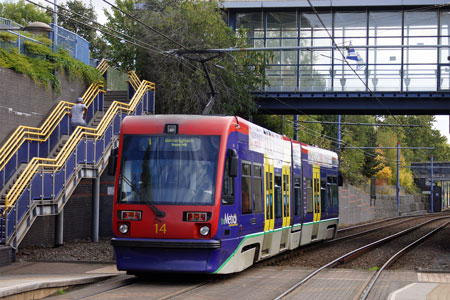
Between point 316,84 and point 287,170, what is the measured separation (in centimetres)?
1551

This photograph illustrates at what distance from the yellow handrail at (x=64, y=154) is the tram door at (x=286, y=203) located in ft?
19.2

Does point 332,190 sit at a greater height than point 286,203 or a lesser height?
greater

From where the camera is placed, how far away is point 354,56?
34188mm

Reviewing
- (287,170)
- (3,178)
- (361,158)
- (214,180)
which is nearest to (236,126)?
(214,180)

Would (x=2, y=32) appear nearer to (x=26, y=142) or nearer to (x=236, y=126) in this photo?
(x=26, y=142)

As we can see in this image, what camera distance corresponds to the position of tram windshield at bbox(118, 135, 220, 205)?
13258 millimetres

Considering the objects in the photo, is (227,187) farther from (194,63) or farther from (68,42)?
(194,63)

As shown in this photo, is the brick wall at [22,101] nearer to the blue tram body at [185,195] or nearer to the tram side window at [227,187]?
the blue tram body at [185,195]

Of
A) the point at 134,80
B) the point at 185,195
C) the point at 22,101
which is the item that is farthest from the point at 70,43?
the point at 185,195

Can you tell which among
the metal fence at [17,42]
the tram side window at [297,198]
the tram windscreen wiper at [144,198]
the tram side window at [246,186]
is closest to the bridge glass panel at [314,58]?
the tram side window at [297,198]

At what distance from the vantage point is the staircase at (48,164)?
17.2 m

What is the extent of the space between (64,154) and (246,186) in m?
6.79

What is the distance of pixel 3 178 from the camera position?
18625 millimetres

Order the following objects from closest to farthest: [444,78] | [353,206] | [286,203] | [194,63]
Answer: [286,203]
[194,63]
[444,78]
[353,206]
